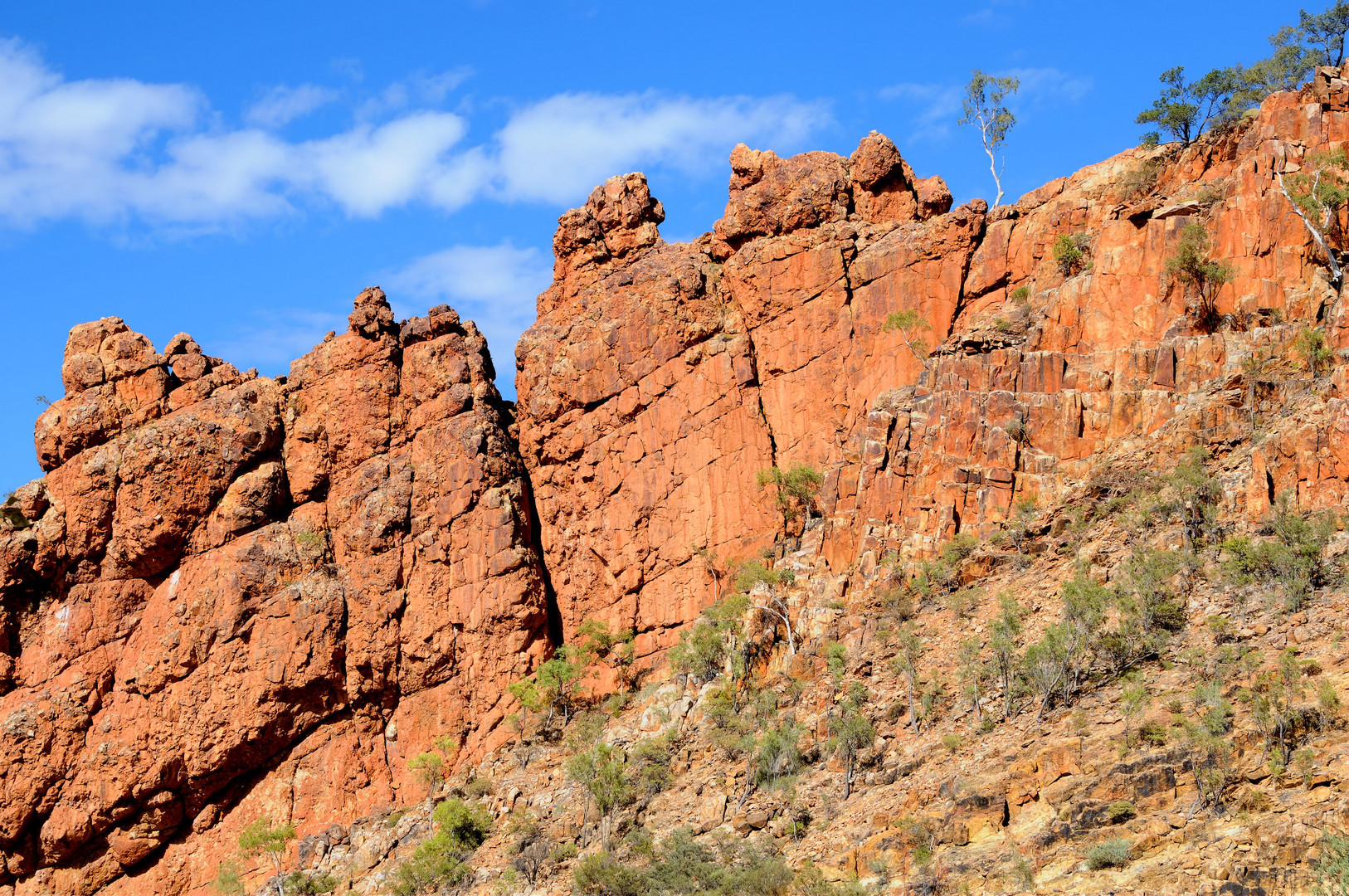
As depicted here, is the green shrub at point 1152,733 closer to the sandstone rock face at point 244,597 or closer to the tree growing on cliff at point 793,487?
the tree growing on cliff at point 793,487

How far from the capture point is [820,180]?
213ft

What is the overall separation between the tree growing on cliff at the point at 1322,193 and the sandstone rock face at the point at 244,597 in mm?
34424

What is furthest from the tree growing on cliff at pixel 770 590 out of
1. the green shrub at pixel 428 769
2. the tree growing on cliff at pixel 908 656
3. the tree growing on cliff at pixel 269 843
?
the tree growing on cliff at pixel 269 843

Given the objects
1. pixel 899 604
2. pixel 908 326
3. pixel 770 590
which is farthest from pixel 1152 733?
pixel 908 326

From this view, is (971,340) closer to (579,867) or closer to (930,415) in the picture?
(930,415)

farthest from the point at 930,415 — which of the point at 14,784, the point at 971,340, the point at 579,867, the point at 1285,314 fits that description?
the point at 14,784

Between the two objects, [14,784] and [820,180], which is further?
[820,180]

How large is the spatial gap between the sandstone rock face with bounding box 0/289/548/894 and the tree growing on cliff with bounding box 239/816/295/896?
42.5 inches

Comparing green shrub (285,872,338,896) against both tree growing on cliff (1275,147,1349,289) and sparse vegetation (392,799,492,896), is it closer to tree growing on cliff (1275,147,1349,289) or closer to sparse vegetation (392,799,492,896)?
sparse vegetation (392,799,492,896)

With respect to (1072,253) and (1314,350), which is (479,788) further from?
(1314,350)

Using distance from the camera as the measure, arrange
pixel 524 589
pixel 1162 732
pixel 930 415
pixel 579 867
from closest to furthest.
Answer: pixel 1162 732
pixel 579 867
pixel 930 415
pixel 524 589

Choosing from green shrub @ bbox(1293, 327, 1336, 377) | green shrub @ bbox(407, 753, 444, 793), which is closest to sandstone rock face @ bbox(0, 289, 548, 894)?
green shrub @ bbox(407, 753, 444, 793)

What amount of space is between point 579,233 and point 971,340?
800 inches

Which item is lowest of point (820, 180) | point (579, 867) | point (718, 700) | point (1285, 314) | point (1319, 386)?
point (579, 867)
